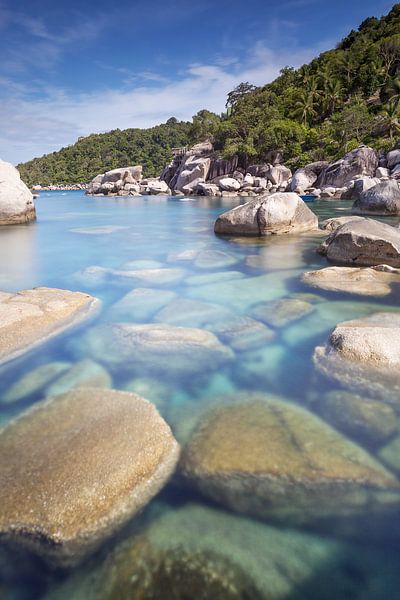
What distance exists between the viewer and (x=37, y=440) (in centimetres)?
284

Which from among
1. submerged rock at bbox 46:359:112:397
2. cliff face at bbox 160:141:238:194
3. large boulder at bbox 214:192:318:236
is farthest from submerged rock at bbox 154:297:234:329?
cliff face at bbox 160:141:238:194

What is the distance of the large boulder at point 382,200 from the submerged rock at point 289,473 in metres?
17.1

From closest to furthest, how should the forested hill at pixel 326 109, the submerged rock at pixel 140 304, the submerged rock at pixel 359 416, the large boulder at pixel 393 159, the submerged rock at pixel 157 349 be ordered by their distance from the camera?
the submerged rock at pixel 359 416 → the submerged rock at pixel 157 349 → the submerged rock at pixel 140 304 → the large boulder at pixel 393 159 → the forested hill at pixel 326 109

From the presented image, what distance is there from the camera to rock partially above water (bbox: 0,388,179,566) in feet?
7.07

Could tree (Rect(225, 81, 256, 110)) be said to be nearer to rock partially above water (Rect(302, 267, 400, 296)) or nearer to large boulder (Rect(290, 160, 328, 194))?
large boulder (Rect(290, 160, 328, 194))

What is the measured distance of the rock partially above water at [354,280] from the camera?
637cm

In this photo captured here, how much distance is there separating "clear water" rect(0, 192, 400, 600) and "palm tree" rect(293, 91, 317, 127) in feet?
167

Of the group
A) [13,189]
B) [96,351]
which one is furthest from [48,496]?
[13,189]

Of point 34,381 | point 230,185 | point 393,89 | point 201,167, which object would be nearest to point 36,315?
point 34,381

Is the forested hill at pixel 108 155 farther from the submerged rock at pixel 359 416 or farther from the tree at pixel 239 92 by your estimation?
the submerged rock at pixel 359 416

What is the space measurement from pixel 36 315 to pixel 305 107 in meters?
59.5

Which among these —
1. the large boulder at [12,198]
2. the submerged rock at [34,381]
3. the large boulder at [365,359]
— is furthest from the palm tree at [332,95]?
the submerged rock at [34,381]

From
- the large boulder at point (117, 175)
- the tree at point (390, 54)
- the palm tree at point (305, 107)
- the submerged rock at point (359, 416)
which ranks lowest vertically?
the submerged rock at point (359, 416)

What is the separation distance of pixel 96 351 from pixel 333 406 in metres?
2.76
